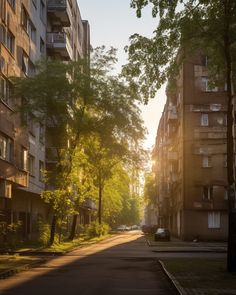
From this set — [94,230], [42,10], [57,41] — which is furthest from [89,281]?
[94,230]

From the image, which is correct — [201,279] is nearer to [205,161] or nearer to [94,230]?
[205,161]

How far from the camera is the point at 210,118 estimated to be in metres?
54.9

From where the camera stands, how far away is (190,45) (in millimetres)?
21766

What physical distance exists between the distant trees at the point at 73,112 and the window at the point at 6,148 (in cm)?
298

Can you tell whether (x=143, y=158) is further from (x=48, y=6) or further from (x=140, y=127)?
(x=48, y=6)

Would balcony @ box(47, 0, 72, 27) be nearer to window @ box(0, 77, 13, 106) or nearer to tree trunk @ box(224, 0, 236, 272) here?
window @ box(0, 77, 13, 106)

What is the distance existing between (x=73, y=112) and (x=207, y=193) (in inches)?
785

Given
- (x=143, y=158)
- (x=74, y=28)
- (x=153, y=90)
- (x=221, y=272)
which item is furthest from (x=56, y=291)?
(x=74, y=28)

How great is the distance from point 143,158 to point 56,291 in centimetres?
3897

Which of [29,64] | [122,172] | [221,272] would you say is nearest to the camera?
[221,272]

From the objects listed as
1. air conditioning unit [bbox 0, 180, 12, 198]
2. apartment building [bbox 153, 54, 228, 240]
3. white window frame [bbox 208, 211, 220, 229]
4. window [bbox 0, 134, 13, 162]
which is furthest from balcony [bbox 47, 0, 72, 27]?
air conditioning unit [bbox 0, 180, 12, 198]

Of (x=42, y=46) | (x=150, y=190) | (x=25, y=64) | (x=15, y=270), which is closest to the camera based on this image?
(x=15, y=270)

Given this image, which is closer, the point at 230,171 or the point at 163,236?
the point at 230,171

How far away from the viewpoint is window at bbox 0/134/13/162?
105ft
